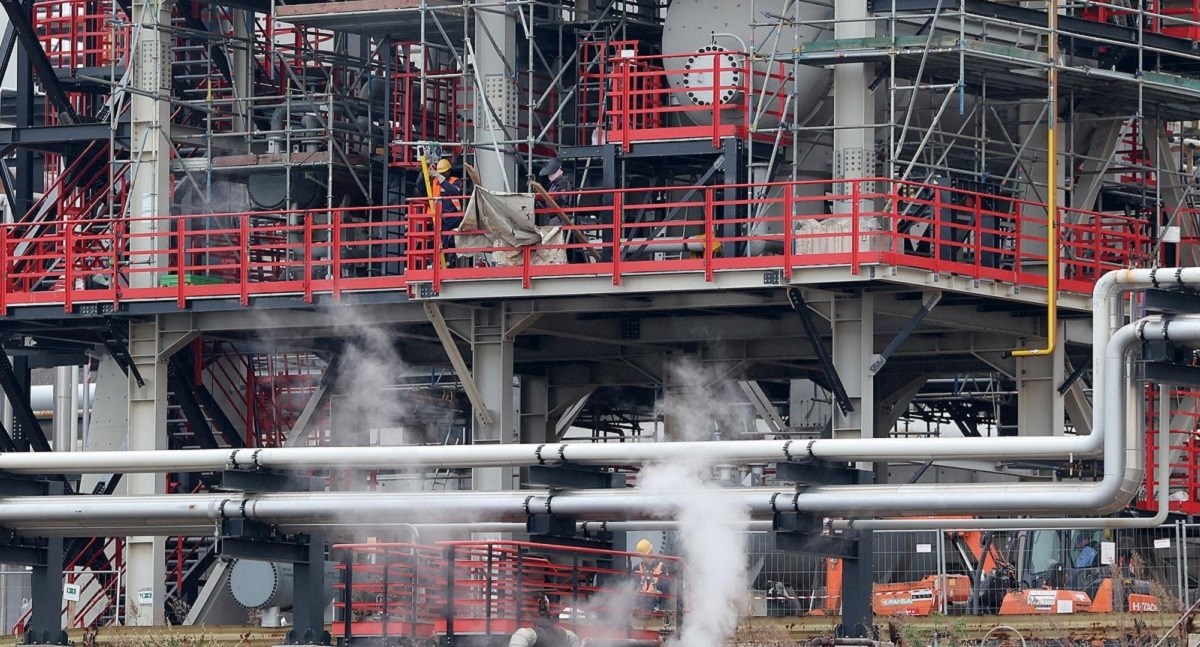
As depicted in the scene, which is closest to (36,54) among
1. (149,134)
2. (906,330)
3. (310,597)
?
(149,134)

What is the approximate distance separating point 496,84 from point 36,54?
8914 mm

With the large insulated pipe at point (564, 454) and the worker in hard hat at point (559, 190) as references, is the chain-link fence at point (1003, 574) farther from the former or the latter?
the large insulated pipe at point (564, 454)

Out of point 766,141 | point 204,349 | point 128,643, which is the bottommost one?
point 128,643

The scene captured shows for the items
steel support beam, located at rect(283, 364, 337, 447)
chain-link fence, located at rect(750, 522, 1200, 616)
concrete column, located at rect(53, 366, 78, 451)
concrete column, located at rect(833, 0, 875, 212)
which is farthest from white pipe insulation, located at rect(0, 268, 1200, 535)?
concrete column, located at rect(53, 366, 78, 451)

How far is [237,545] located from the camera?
27391 millimetres

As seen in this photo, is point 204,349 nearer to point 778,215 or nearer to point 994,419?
point 778,215

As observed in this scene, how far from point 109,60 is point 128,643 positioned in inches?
657

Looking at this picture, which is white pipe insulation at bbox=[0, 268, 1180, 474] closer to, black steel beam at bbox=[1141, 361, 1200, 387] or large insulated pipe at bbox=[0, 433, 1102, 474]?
large insulated pipe at bbox=[0, 433, 1102, 474]

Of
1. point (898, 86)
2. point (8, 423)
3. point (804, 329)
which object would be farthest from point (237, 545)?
point (8, 423)

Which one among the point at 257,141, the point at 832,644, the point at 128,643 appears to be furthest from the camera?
the point at 257,141

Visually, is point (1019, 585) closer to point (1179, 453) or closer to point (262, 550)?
point (1179, 453)

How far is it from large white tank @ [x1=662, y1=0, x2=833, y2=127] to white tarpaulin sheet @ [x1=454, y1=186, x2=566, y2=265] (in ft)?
9.52

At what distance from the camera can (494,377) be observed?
128ft

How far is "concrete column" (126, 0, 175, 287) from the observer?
4266cm
